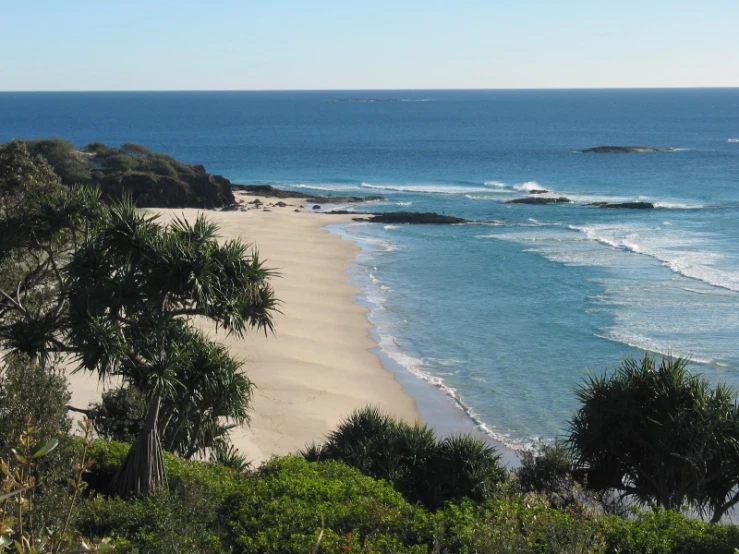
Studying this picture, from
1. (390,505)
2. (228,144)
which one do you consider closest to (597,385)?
(390,505)

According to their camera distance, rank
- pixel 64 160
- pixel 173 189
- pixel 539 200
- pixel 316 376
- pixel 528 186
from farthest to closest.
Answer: pixel 528 186 → pixel 539 200 → pixel 173 189 → pixel 64 160 → pixel 316 376

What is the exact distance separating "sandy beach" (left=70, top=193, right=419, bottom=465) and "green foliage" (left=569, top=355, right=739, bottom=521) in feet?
22.2

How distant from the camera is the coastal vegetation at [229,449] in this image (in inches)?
385

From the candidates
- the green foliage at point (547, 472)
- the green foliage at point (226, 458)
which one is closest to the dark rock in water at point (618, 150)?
the green foliage at point (547, 472)

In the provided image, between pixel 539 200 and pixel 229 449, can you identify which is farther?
pixel 539 200

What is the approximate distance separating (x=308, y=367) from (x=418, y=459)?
11153 millimetres

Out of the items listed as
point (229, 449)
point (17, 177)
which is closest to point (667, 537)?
point (229, 449)

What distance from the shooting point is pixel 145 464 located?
1149 centimetres

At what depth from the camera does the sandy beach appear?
1938cm

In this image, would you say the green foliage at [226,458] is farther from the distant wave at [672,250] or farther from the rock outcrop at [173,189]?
the rock outcrop at [173,189]

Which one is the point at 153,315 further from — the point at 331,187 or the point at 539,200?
the point at 331,187

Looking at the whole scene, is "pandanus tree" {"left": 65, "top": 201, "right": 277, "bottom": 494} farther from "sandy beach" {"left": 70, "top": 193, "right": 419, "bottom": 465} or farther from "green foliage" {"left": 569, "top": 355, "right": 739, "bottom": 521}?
"green foliage" {"left": 569, "top": 355, "right": 739, "bottom": 521}

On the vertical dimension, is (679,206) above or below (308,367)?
above

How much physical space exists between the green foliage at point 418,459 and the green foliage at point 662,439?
2.07 meters
